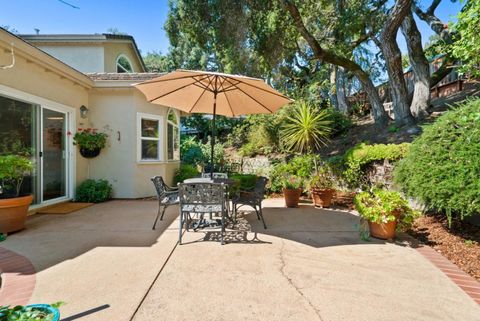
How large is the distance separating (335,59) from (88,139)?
25.5 feet

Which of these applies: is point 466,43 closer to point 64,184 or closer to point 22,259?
point 22,259

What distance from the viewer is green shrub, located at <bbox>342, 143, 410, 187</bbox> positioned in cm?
635

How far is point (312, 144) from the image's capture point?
8.91 meters

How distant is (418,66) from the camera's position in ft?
30.0

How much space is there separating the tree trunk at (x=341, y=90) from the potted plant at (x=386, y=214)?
10.1 m

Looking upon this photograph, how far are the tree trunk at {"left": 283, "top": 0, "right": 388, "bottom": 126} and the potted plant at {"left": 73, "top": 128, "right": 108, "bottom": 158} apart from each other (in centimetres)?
636

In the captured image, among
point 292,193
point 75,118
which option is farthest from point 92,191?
point 292,193

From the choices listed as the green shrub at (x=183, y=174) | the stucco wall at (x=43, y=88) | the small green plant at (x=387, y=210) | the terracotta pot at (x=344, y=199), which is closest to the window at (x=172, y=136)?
the green shrub at (x=183, y=174)

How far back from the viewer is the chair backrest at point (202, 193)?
3854 millimetres

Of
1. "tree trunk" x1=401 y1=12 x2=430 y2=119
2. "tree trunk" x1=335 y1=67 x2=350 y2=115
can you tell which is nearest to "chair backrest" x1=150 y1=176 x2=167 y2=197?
"tree trunk" x1=401 y1=12 x2=430 y2=119

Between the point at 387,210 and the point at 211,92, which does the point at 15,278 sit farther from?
the point at 387,210

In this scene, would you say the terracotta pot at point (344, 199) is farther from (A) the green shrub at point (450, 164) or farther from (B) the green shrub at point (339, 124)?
(B) the green shrub at point (339, 124)

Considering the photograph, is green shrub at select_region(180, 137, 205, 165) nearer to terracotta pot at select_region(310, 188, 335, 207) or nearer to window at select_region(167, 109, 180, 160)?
window at select_region(167, 109, 180, 160)

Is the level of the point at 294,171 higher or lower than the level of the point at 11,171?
lower
